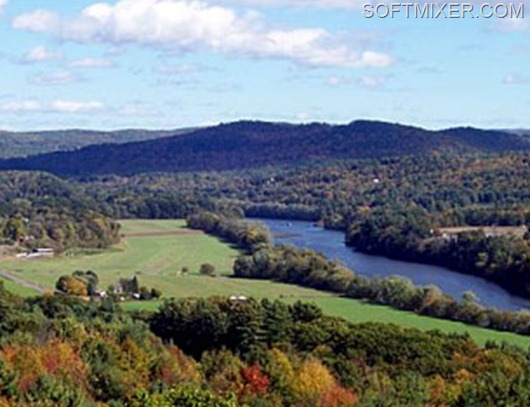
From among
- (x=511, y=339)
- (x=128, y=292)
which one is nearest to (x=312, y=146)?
(x=128, y=292)

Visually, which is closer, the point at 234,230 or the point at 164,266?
the point at 164,266

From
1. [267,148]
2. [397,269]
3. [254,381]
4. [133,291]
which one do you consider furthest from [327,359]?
[267,148]

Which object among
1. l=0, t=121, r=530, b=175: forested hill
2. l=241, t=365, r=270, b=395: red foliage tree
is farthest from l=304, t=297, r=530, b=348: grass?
l=0, t=121, r=530, b=175: forested hill

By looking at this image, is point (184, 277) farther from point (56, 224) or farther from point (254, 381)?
point (254, 381)

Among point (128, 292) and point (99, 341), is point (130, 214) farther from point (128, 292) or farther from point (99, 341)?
point (99, 341)

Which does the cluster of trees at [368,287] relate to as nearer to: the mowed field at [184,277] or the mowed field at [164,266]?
the mowed field at [184,277]

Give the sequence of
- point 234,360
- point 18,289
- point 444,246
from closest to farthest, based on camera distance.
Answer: point 234,360, point 18,289, point 444,246

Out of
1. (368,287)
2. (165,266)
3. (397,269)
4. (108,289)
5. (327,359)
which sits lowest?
(397,269)
